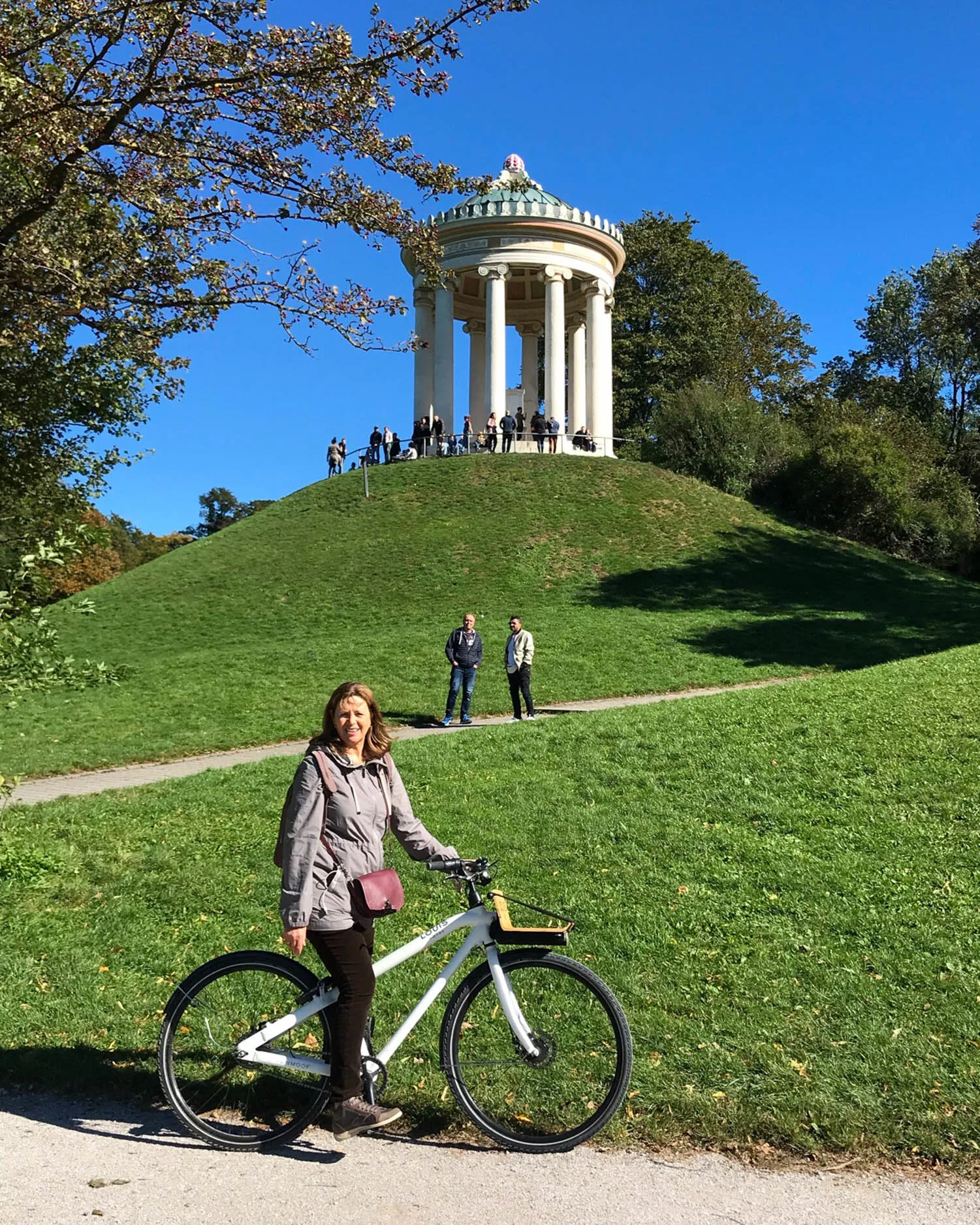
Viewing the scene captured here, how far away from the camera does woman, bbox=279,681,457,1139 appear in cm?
390

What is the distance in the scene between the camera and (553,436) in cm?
4109

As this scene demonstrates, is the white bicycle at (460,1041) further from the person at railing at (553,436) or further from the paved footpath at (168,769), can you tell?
the person at railing at (553,436)

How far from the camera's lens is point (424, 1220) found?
11.5ft

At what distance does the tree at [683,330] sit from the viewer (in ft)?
184

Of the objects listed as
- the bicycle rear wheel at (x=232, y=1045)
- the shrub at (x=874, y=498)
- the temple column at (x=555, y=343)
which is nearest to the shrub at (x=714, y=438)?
the shrub at (x=874, y=498)

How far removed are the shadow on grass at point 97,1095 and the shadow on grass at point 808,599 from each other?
17635 millimetres

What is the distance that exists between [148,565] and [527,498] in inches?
543

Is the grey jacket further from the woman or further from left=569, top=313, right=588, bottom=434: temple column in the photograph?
left=569, top=313, right=588, bottom=434: temple column

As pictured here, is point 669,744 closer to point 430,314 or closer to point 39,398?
point 39,398

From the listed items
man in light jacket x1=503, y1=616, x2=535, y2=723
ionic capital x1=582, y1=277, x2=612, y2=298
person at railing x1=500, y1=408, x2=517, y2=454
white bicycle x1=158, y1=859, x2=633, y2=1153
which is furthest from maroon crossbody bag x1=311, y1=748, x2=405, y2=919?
ionic capital x1=582, y1=277, x2=612, y2=298

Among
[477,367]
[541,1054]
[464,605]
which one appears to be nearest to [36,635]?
[541,1054]

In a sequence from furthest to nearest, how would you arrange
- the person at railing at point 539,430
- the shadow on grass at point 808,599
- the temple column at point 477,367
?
the temple column at point 477,367
the person at railing at point 539,430
the shadow on grass at point 808,599

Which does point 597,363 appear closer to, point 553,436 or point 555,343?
point 555,343

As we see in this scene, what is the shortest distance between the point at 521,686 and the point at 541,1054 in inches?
465
